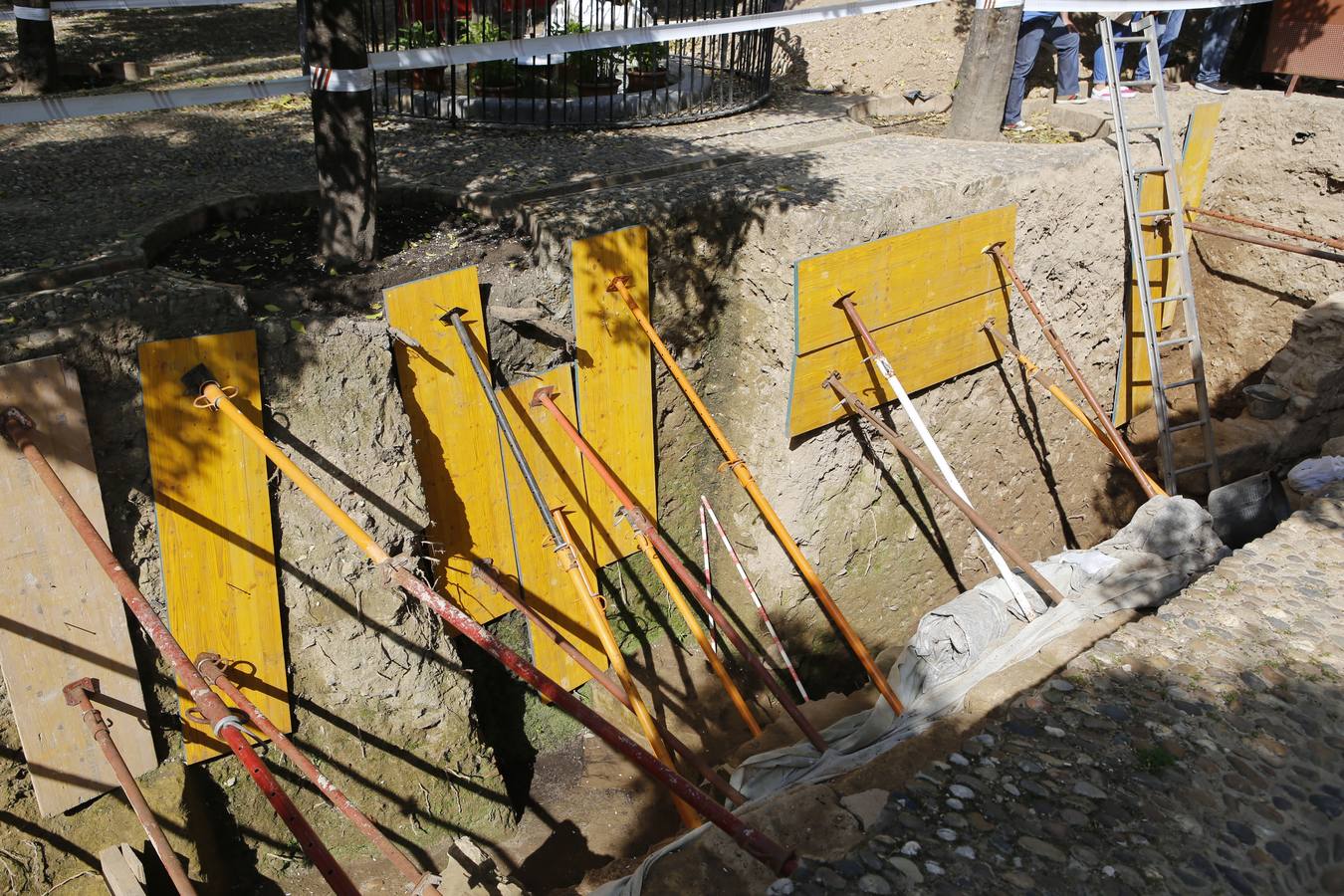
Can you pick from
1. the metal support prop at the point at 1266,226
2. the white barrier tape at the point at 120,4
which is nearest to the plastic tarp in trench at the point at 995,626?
the metal support prop at the point at 1266,226

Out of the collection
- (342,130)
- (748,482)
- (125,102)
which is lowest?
(748,482)

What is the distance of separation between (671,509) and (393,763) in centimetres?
257

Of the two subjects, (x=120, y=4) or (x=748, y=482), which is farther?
(x=120, y=4)

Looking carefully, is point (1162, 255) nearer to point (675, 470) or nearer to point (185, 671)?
point (675, 470)

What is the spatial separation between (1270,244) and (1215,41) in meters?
2.91

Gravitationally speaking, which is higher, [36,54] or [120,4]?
[120,4]

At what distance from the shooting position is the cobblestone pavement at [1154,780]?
338 cm

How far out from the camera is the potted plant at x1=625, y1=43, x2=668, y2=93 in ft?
30.0

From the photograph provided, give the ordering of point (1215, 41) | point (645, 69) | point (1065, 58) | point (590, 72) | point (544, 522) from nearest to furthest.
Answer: point (544, 522), point (590, 72), point (645, 69), point (1065, 58), point (1215, 41)

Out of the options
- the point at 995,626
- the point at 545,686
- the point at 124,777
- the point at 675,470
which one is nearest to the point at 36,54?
the point at 675,470

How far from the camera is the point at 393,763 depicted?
586 cm

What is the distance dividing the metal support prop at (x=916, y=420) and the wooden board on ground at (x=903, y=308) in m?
0.08

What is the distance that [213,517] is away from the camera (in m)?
5.05

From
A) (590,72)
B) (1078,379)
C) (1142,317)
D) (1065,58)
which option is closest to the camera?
(1078,379)
